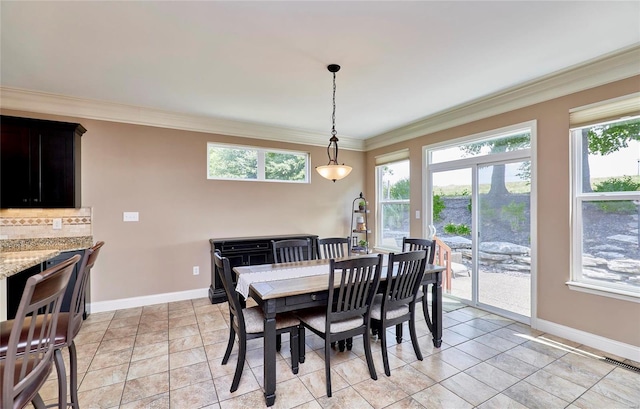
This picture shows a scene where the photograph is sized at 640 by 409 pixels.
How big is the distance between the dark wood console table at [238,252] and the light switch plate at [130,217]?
1.01 m

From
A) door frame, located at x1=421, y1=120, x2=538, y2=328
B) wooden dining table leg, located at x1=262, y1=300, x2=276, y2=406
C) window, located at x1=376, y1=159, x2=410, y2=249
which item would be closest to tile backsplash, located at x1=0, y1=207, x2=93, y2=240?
wooden dining table leg, located at x1=262, y1=300, x2=276, y2=406

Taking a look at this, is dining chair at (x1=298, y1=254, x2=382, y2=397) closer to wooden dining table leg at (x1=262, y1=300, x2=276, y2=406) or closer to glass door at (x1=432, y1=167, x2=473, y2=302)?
wooden dining table leg at (x1=262, y1=300, x2=276, y2=406)

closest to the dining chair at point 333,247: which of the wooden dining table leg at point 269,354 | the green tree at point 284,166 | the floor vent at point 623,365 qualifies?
the wooden dining table leg at point 269,354

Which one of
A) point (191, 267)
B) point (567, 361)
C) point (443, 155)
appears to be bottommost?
point (567, 361)

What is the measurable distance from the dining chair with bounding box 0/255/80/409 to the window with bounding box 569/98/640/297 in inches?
158

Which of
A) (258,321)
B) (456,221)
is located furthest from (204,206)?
(456,221)

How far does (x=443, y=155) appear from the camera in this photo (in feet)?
14.0

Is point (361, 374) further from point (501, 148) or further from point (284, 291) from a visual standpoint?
point (501, 148)

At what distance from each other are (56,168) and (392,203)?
4786mm

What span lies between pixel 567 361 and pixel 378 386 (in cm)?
174

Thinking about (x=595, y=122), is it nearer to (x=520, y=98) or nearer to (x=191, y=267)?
(x=520, y=98)

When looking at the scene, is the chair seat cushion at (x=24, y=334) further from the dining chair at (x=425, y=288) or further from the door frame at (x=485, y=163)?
the door frame at (x=485, y=163)

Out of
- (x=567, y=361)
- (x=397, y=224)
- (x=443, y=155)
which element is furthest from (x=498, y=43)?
(x=397, y=224)

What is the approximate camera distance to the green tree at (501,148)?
334cm
